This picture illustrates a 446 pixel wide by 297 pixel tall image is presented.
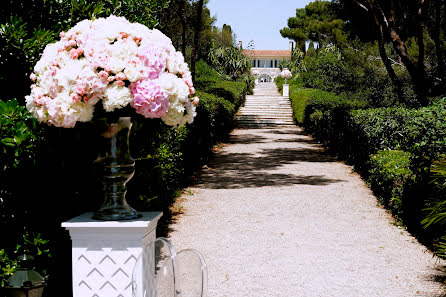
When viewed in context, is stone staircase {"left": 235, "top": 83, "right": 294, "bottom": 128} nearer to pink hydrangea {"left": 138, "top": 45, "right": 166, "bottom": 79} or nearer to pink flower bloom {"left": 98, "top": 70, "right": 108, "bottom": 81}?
pink hydrangea {"left": 138, "top": 45, "right": 166, "bottom": 79}

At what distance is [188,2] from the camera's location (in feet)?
86.2

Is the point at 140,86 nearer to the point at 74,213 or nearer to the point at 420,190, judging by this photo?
the point at 74,213

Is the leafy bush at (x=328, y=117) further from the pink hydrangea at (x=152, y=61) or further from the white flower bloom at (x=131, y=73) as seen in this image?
the white flower bloom at (x=131, y=73)

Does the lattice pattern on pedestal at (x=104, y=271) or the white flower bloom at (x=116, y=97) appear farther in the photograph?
the lattice pattern on pedestal at (x=104, y=271)

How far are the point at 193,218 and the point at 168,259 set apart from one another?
519 cm

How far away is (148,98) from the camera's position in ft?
10.1

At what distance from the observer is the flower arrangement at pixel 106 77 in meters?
3.07

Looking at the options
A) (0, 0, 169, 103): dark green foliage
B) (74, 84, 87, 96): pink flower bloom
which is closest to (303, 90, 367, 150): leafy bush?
(0, 0, 169, 103): dark green foliage

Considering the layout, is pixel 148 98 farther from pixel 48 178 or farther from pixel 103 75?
pixel 48 178

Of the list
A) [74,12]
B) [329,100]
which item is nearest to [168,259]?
[74,12]

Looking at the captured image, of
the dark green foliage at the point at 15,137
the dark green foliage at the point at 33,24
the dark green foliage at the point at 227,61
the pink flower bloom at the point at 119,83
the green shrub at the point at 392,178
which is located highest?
the dark green foliage at the point at 227,61

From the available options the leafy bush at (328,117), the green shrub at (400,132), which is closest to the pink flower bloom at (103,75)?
the green shrub at (400,132)

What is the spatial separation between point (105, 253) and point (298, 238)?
12.6ft

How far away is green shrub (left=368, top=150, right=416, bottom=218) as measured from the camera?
7.30 meters
